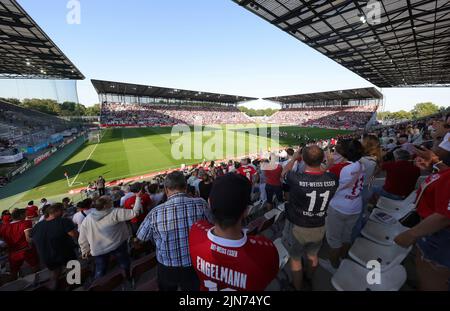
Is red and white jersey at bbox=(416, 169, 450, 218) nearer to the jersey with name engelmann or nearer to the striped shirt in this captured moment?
the jersey with name engelmann

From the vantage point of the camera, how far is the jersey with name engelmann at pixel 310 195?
263cm

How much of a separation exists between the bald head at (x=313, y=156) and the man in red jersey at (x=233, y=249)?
140 cm

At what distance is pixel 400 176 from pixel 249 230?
130 inches

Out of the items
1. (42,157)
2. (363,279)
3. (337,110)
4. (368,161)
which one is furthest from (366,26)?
(337,110)

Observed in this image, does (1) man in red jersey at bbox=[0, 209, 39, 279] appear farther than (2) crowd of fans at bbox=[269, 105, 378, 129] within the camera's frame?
No

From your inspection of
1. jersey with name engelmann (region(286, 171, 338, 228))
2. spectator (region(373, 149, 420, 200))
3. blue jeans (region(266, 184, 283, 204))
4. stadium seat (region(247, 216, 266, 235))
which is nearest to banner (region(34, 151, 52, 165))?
blue jeans (region(266, 184, 283, 204))

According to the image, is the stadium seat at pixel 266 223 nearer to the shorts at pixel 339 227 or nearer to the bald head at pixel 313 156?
the shorts at pixel 339 227

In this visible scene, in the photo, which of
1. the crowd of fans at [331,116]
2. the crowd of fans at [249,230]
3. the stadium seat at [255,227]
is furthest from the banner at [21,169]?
the crowd of fans at [331,116]

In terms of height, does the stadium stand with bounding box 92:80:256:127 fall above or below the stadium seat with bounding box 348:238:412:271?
above

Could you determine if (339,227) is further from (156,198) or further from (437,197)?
(156,198)

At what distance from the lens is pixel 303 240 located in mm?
2875

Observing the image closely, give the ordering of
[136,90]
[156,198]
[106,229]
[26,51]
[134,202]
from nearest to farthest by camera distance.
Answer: [106,229], [134,202], [156,198], [26,51], [136,90]

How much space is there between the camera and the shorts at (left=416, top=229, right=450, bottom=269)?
1.98 meters

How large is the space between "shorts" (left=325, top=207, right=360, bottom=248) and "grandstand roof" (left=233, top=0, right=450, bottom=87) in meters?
12.0
